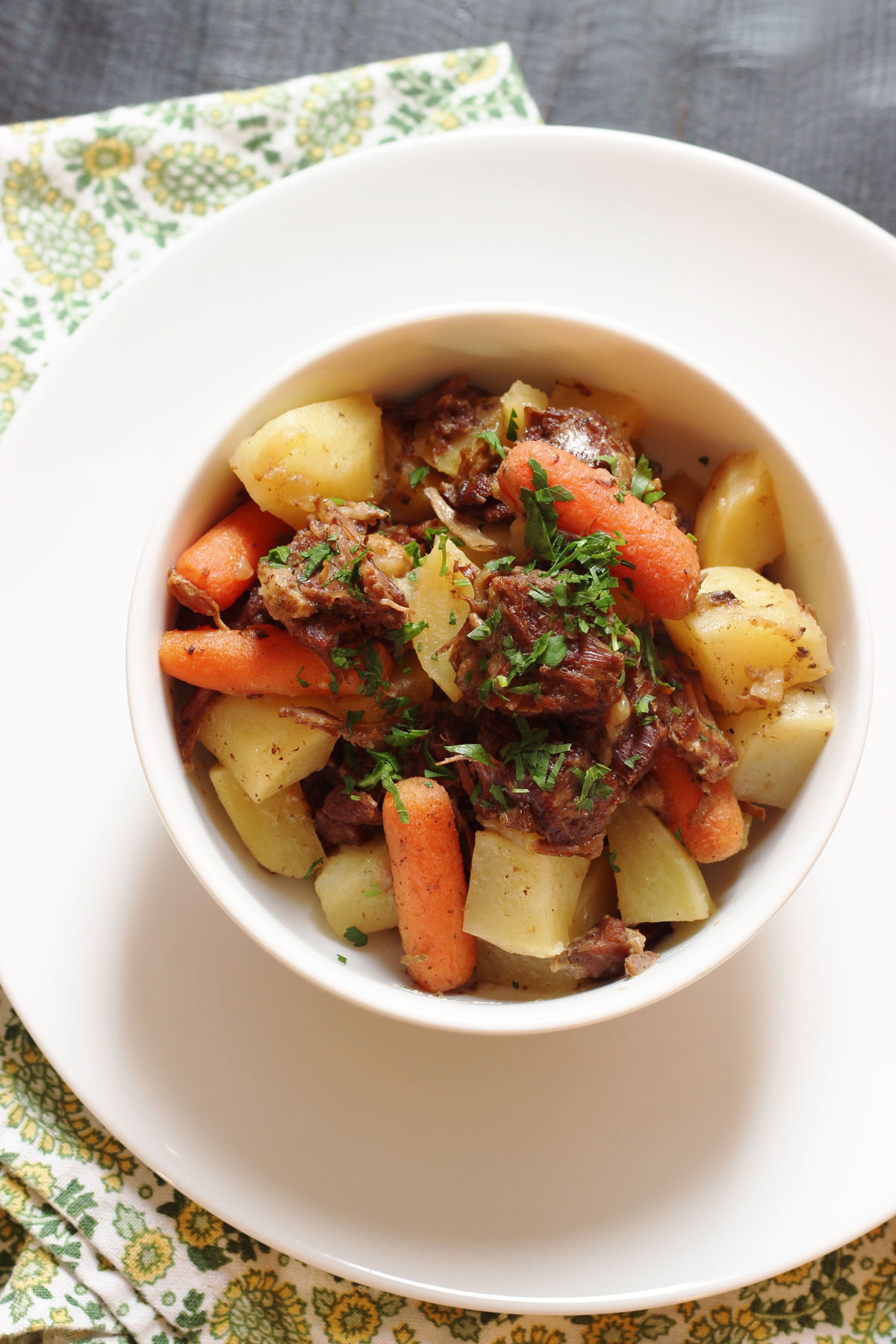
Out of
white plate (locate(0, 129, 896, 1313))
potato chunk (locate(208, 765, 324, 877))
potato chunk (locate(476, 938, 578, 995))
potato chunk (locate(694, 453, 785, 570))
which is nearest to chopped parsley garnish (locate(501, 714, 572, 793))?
potato chunk (locate(476, 938, 578, 995))

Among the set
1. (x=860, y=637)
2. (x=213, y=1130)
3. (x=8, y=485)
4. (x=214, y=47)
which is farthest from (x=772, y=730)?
(x=214, y=47)

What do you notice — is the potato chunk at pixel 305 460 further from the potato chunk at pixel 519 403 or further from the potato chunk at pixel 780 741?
the potato chunk at pixel 780 741

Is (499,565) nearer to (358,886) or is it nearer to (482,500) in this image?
(482,500)

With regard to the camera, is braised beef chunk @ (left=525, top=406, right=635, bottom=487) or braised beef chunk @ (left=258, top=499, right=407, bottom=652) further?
braised beef chunk @ (left=525, top=406, right=635, bottom=487)

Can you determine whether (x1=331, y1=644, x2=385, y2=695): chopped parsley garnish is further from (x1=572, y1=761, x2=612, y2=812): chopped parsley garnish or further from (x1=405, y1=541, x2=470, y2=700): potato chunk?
(x1=572, y1=761, x2=612, y2=812): chopped parsley garnish

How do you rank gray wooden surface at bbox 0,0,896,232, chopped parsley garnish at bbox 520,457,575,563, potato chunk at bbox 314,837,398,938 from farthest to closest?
gray wooden surface at bbox 0,0,896,232 → potato chunk at bbox 314,837,398,938 → chopped parsley garnish at bbox 520,457,575,563

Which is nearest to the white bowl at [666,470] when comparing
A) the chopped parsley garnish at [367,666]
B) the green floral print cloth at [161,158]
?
the chopped parsley garnish at [367,666]

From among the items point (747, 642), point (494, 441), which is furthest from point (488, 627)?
point (747, 642)
